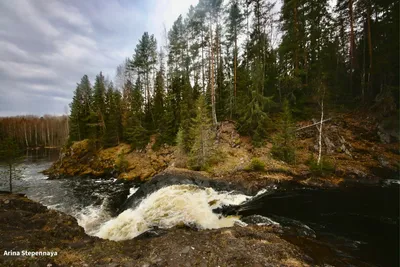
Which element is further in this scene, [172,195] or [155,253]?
[172,195]

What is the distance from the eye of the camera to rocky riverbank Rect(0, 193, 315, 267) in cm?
580

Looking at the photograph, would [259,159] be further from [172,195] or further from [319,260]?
[319,260]

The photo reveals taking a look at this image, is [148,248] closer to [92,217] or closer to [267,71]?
[92,217]

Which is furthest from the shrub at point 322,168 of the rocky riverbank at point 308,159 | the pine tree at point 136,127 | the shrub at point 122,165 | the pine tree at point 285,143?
the shrub at point 122,165

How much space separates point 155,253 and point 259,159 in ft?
39.6

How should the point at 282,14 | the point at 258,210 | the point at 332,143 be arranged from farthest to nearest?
the point at 282,14, the point at 332,143, the point at 258,210

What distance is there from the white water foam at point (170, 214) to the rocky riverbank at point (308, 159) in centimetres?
248

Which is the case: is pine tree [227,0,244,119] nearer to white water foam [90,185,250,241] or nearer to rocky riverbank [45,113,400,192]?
rocky riverbank [45,113,400,192]

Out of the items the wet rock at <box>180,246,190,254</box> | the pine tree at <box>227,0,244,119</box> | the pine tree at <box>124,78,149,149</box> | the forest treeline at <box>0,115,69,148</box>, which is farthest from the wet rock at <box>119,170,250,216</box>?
the forest treeline at <box>0,115,69,148</box>

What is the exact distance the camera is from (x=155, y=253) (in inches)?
251

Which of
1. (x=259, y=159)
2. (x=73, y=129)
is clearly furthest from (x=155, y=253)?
(x=73, y=129)

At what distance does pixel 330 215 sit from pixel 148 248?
970cm

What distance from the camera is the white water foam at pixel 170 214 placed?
981cm

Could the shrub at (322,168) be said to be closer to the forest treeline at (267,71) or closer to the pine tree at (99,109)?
the forest treeline at (267,71)
